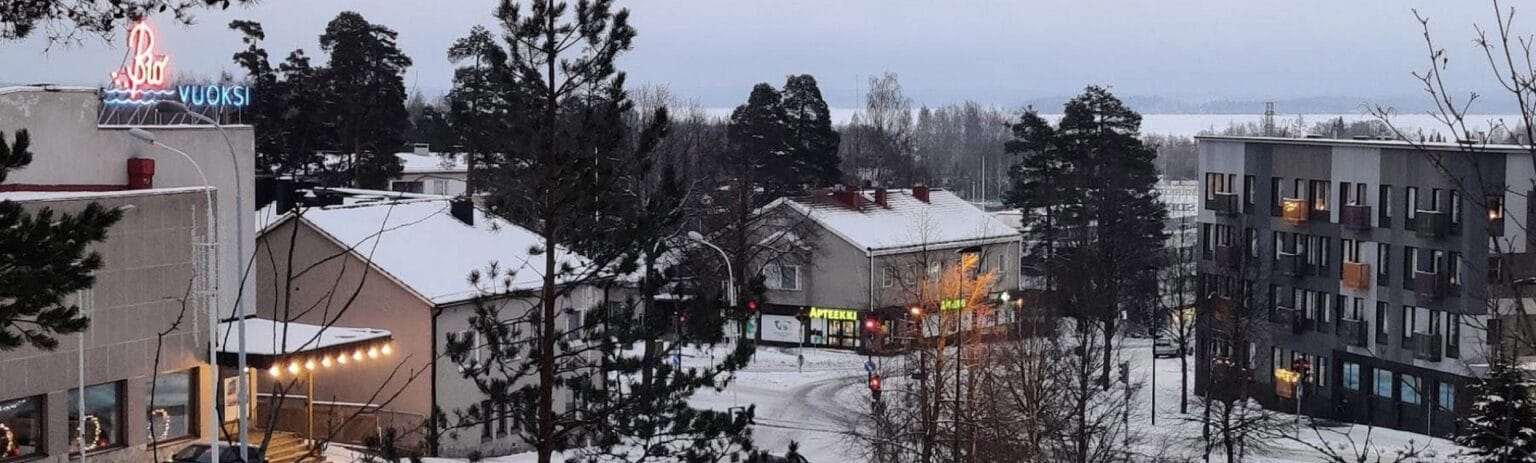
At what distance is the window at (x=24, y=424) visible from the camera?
1041 inches

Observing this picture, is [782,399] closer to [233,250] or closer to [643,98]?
[233,250]

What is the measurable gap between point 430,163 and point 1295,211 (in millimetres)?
40194

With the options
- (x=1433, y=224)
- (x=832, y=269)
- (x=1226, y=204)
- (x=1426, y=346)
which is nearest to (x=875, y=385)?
(x=1426, y=346)

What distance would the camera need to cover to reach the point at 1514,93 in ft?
25.7

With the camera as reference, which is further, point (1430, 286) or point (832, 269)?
point (832, 269)

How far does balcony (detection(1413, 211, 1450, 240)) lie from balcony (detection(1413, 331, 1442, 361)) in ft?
8.85

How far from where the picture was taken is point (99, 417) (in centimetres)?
2847

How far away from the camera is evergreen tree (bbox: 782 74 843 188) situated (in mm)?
78125

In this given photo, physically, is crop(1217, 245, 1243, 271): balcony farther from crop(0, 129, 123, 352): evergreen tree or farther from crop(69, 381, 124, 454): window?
crop(0, 129, 123, 352): evergreen tree

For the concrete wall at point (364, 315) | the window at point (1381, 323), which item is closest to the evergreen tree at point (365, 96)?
the concrete wall at point (364, 315)

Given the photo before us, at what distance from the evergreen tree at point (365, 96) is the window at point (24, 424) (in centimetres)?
3776

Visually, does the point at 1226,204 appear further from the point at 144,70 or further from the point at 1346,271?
the point at 144,70

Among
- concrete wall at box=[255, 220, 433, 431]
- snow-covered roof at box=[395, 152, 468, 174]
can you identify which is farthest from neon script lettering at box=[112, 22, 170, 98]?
snow-covered roof at box=[395, 152, 468, 174]

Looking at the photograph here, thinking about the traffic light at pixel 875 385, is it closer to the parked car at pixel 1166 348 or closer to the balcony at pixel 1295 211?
the balcony at pixel 1295 211
